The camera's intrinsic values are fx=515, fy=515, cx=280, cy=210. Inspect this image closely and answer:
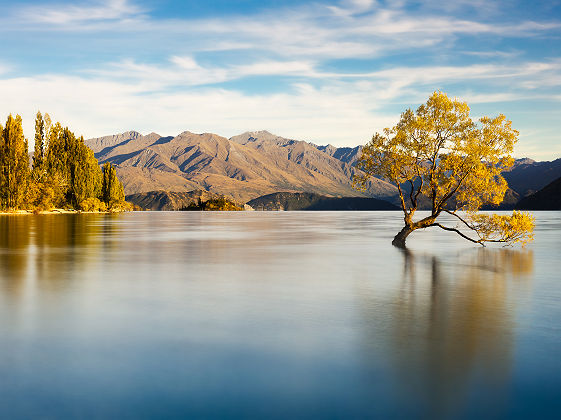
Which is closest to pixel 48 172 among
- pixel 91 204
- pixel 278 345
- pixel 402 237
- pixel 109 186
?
pixel 91 204

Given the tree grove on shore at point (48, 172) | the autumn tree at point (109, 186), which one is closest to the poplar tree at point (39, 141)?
the tree grove on shore at point (48, 172)

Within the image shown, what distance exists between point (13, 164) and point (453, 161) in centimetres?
9884

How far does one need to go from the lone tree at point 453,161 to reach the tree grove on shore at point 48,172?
93244 millimetres

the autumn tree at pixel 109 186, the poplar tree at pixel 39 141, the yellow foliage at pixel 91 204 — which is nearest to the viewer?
the poplar tree at pixel 39 141

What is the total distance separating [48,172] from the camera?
12662cm

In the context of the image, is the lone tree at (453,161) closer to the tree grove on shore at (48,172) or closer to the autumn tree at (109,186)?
the tree grove on shore at (48,172)

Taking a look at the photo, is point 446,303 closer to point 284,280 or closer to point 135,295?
point 284,280

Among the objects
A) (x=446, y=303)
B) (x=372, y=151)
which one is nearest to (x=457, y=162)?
(x=372, y=151)

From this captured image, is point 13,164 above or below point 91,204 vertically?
above

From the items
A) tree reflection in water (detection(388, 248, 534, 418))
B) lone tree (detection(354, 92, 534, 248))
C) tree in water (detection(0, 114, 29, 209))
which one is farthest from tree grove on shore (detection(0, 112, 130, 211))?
tree reflection in water (detection(388, 248, 534, 418))

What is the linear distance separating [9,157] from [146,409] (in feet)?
378

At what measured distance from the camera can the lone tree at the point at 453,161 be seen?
3741cm

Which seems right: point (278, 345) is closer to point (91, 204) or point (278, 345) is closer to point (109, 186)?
point (91, 204)

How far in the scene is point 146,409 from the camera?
753cm
